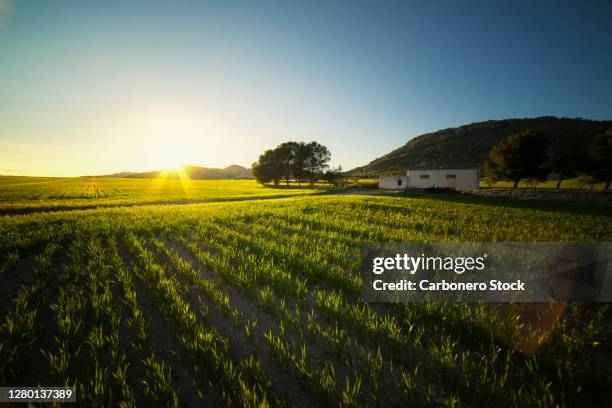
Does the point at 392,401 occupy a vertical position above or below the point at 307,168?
below

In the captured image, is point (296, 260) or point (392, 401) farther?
point (296, 260)

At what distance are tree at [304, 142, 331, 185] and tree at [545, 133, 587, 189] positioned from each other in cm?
5177

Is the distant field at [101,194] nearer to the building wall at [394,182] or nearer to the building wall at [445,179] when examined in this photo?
the building wall at [394,182]

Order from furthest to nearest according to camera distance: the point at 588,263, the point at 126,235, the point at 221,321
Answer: the point at 126,235, the point at 588,263, the point at 221,321

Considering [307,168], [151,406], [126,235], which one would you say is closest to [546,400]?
[151,406]

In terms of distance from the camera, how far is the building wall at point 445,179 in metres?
43.3

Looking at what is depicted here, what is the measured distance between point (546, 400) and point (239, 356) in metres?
3.38

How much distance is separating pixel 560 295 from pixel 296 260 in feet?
18.4

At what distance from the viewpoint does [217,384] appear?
2504 millimetres

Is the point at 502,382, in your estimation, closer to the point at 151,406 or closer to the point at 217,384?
the point at 217,384

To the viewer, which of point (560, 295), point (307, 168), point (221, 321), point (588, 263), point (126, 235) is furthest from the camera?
point (307, 168)

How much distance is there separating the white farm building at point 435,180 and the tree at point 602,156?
52.1ft

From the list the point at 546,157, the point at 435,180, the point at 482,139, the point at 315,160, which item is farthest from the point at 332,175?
the point at 482,139

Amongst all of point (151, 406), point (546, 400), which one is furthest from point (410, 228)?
point (151, 406)
